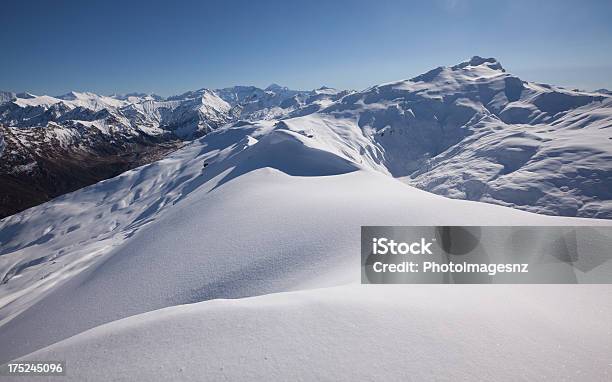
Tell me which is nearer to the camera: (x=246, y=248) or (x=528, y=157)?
(x=246, y=248)

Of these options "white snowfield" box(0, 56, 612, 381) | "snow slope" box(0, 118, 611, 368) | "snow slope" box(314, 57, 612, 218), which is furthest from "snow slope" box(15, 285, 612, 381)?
"snow slope" box(314, 57, 612, 218)

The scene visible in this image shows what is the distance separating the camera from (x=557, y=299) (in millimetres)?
7801

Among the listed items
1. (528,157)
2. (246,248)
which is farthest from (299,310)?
(528,157)

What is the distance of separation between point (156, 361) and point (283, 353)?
7.74ft

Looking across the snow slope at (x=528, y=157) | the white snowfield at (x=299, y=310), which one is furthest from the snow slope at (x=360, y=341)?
the snow slope at (x=528, y=157)

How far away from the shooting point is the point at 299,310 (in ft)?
22.4

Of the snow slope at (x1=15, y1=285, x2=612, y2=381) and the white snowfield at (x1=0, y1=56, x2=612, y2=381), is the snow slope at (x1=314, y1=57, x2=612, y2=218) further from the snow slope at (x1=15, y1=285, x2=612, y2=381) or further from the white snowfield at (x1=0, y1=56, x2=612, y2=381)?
the snow slope at (x1=15, y1=285, x2=612, y2=381)

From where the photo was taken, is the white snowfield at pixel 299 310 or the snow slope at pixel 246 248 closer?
the white snowfield at pixel 299 310

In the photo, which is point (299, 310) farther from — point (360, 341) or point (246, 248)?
point (246, 248)

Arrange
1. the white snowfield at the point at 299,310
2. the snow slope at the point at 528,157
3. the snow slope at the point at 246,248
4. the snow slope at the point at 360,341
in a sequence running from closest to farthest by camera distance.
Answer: the snow slope at the point at 360,341 < the white snowfield at the point at 299,310 < the snow slope at the point at 246,248 < the snow slope at the point at 528,157

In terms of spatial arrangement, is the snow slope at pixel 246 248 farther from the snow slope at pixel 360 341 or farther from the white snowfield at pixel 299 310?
the snow slope at pixel 360 341

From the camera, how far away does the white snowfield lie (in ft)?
17.4

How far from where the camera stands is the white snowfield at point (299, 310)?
5312mm

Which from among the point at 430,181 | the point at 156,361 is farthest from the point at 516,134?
the point at 156,361
